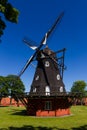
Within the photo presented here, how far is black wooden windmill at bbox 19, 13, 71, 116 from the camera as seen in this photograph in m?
32.6

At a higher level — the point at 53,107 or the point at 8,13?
the point at 8,13

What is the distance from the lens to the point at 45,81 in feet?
112

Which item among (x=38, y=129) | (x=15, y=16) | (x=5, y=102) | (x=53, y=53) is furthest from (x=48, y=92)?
(x=5, y=102)

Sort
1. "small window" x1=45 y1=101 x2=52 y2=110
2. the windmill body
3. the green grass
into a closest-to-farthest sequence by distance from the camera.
Result: the green grass < "small window" x1=45 y1=101 x2=52 y2=110 < the windmill body

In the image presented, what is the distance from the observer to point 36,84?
34750 mm

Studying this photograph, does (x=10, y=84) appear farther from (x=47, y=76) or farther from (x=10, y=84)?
(x=47, y=76)

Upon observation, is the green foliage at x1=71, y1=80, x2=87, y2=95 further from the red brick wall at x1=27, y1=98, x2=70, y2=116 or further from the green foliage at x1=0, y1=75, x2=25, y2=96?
the red brick wall at x1=27, y1=98, x2=70, y2=116

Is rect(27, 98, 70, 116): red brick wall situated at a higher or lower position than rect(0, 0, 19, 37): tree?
lower

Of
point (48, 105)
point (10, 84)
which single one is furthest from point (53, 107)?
point (10, 84)

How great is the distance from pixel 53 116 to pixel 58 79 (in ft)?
21.5

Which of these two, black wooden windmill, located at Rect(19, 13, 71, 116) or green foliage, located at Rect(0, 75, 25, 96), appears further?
green foliage, located at Rect(0, 75, 25, 96)

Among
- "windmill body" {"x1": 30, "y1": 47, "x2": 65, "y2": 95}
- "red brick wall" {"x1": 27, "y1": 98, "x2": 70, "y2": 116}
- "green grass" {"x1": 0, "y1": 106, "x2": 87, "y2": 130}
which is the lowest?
"green grass" {"x1": 0, "y1": 106, "x2": 87, "y2": 130}

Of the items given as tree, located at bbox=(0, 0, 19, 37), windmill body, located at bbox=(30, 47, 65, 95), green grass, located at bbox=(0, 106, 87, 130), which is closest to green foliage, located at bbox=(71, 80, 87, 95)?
windmill body, located at bbox=(30, 47, 65, 95)

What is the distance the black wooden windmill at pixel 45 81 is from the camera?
32.6 meters
